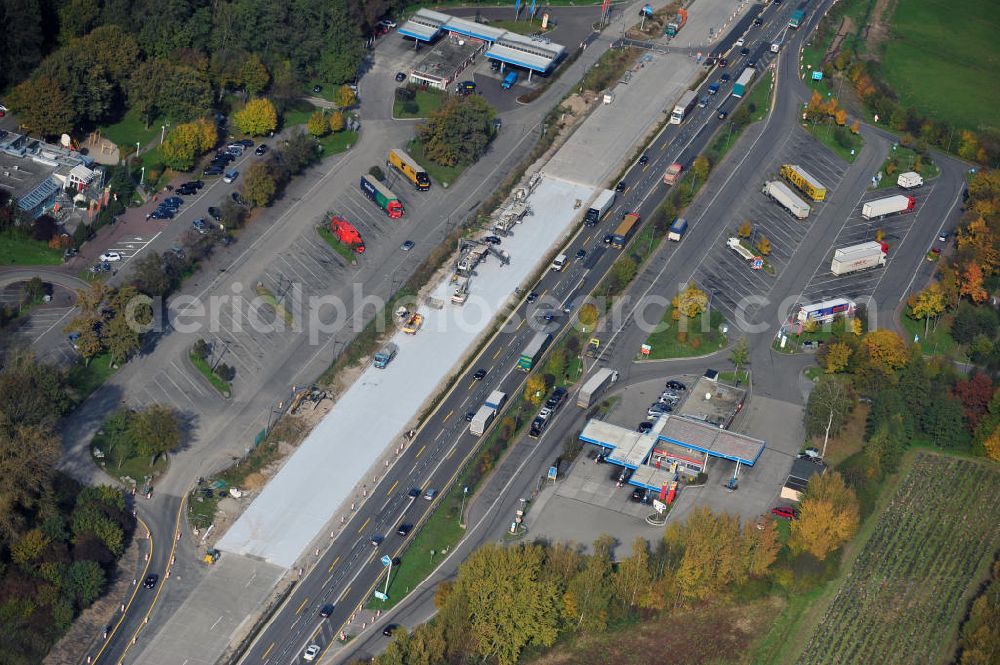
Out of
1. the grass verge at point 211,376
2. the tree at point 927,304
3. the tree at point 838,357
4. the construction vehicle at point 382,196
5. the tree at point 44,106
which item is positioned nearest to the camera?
the grass verge at point 211,376

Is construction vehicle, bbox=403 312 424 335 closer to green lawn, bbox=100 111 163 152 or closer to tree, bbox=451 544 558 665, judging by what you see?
tree, bbox=451 544 558 665

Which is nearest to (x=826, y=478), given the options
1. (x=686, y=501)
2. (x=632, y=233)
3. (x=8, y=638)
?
(x=686, y=501)

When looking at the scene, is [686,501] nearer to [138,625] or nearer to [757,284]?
[757,284]

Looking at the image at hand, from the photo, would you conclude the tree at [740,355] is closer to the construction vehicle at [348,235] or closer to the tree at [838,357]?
the tree at [838,357]

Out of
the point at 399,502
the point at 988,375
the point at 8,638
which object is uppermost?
the point at 988,375

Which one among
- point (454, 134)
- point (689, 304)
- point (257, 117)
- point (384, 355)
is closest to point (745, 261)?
point (689, 304)

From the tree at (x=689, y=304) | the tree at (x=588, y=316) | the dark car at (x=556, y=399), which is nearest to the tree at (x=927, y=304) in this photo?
the tree at (x=689, y=304)

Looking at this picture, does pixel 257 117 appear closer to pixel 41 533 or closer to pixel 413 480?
pixel 413 480
